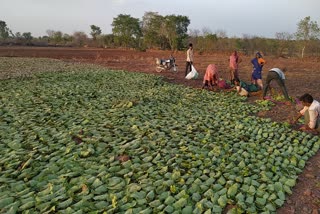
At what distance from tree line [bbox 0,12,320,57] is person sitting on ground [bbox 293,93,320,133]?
1076 inches

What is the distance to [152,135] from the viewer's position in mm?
5570

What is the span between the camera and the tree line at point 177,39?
3159 centimetres

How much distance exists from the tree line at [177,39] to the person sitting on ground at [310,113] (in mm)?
27341

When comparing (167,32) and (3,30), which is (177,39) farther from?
(3,30)

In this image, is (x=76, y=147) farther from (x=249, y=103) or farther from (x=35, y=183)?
(x=249, y=103)

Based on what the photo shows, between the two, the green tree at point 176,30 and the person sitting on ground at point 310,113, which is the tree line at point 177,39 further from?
the person sitting on ground at point 310,113

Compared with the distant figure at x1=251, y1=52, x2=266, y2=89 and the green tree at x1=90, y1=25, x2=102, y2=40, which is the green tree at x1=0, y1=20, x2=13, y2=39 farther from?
the distant figure at x1=251, y1=52, x2=266, y2=89

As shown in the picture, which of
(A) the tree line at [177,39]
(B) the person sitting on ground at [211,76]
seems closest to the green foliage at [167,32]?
(A) the tree line at [177,39]

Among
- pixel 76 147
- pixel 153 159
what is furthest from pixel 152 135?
pixel 76 147

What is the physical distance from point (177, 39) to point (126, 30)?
679 inches

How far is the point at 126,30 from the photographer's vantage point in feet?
185

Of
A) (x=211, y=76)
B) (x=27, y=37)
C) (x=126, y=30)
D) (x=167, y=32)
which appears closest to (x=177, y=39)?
(x=167, y=32)

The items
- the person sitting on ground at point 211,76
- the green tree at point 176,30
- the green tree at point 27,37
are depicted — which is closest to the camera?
the person sitting on ground at point 211,76

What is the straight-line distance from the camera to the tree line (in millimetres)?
31588
